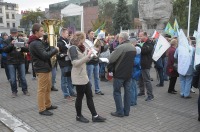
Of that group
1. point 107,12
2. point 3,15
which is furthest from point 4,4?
point 107,12

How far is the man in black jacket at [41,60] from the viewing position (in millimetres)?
5584

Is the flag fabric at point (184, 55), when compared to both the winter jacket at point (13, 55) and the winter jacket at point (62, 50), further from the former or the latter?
the winter jacket at point (13, 55)

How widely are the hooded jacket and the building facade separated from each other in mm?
112943

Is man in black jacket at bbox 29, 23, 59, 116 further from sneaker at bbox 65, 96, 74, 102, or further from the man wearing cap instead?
the man wearing cap

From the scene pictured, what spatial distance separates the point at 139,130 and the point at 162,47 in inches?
146

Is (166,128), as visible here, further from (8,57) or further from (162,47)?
(8,57)

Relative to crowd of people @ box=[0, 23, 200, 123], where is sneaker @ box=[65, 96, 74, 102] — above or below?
below

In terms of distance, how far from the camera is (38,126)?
211 inches

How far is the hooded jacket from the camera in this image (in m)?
5.57

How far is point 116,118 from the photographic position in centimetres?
579

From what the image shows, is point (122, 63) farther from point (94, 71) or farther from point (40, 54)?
point (94, 71)

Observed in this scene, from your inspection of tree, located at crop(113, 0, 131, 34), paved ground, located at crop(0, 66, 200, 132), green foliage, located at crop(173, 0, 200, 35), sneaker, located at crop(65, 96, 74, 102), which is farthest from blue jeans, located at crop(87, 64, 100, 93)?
tree, located at crop(113, 0, 131, 34)

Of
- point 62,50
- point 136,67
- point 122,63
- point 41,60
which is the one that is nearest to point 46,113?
point 41,60

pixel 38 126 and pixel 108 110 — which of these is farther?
pixel 108 110
